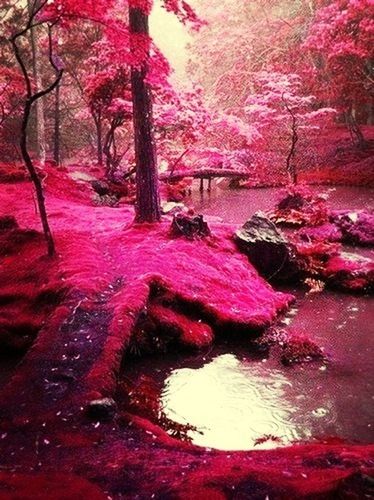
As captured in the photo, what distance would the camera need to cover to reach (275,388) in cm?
605

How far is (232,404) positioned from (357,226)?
26.8 ft

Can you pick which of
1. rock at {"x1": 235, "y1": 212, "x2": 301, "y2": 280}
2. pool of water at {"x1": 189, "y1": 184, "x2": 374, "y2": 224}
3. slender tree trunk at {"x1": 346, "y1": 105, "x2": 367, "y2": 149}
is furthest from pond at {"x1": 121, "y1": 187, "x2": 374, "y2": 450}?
slender tree trunk at {"x1": 346, "y1": 105, "x2": 367, "y2": 149}

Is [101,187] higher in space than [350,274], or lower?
higher

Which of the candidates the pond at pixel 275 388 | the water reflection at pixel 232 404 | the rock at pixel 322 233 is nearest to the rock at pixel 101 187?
the rock at pixel 322 233

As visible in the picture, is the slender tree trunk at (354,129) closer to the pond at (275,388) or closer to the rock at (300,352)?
the pond at (275,388)

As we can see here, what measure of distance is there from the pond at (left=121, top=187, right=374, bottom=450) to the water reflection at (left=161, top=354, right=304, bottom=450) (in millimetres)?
11

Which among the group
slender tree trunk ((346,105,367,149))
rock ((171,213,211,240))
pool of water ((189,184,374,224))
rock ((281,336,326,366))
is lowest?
rock ((281,336,326,366))

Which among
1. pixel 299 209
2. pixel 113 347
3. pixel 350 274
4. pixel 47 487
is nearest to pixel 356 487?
pixel 47 487

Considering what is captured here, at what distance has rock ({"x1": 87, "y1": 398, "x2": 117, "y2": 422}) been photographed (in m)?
4.63

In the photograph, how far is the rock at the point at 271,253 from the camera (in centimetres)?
987

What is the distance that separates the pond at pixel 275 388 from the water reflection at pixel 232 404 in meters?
0.01

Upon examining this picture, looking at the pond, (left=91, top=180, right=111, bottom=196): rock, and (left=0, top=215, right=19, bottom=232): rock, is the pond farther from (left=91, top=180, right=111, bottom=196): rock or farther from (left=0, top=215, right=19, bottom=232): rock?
(left=91, top=180, right=111, bottom=196): rock

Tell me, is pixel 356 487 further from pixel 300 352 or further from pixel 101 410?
pixel 300 352

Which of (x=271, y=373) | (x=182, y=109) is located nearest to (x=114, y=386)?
(x=271, y=373)
